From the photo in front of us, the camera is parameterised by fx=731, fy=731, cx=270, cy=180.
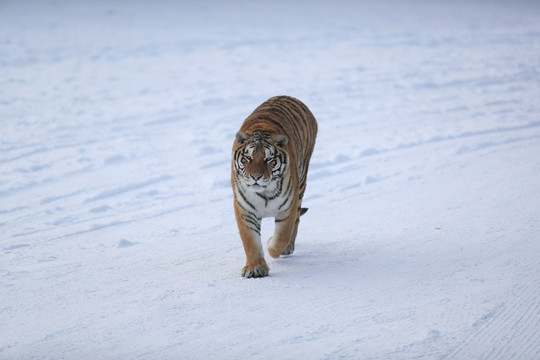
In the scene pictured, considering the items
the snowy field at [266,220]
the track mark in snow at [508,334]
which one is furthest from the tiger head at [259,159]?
the track mark in snow at [508,334]

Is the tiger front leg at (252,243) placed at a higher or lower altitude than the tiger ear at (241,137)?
lower

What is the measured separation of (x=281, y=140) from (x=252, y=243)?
60 cm

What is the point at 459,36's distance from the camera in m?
14.6

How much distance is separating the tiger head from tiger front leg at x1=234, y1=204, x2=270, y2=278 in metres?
0.22

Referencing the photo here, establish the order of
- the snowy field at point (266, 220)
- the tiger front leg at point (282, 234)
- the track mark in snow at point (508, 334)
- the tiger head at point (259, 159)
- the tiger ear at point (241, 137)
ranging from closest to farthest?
the track mark in snow at point (508, 334)
the snowy field at point (266, 220)
the tiger head at point (259, 159)
the tiger ear at point (241, 137)
the tiger front leg at point (282, 234)

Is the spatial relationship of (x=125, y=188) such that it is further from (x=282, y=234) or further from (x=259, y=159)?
(x=259, y=159)

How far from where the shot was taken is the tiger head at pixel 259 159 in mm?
3910

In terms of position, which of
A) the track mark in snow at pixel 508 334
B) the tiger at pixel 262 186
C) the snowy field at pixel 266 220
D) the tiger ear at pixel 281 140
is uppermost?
the tiger ear at pixel 281 140

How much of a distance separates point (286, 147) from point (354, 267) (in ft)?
2.64

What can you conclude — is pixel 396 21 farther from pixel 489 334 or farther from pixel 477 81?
pixel 489 334

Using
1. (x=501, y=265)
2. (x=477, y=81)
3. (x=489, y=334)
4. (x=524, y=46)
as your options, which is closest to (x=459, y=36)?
(x=524, y=46)

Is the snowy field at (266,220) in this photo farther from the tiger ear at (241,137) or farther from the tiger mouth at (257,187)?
the tiger ear at (241,137)

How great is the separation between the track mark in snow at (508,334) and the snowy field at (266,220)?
1 cm

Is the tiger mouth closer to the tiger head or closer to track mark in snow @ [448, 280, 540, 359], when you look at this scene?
the tiger head
